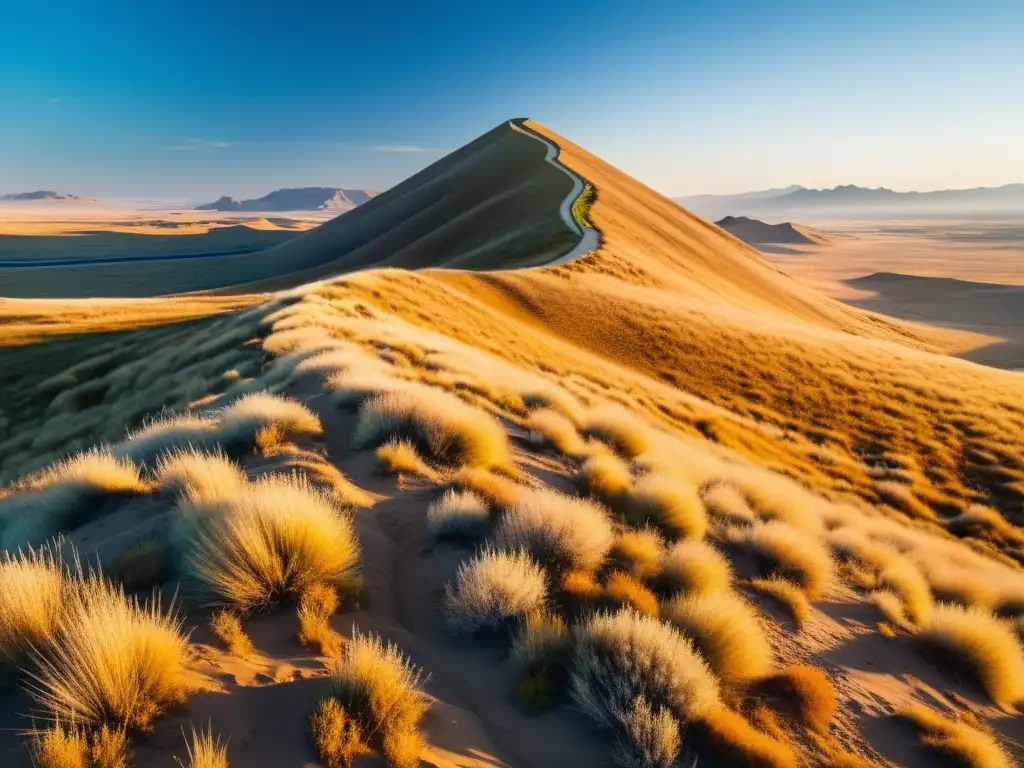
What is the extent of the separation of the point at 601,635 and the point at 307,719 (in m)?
2.23

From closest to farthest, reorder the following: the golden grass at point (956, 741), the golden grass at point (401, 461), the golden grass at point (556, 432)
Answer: the golden grass at point (956, 741) < the golden grass at point (401, 461) < the golden grass at point (556, 432)

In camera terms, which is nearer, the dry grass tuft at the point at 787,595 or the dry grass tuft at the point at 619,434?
the dry grass tuft at the point at 787,595

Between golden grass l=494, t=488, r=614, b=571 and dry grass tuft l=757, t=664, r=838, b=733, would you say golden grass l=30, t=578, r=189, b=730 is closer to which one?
golden grass l=494, t=488, r=614, b=571

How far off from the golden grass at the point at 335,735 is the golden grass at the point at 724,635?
278 centimetres

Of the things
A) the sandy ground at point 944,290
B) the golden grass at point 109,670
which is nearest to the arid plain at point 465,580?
the golden grass at point 109,670

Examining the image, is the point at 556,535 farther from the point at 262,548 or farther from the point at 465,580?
the point at 262,548

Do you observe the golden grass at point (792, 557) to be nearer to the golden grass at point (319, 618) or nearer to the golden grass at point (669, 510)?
the golden grass at point (669, 510)

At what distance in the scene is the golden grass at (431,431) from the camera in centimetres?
794

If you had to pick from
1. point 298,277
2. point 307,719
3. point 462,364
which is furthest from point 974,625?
point 298,277

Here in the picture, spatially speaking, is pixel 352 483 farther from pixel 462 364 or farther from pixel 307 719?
pixel 462 364

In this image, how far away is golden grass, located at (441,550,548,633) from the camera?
192 inches

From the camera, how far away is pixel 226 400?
10.9 meters

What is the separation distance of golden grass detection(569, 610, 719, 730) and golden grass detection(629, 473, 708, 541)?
2903 millimetres

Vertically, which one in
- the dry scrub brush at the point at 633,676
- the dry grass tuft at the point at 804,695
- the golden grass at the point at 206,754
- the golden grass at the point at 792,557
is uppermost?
the golden grass at the point at 206,754
